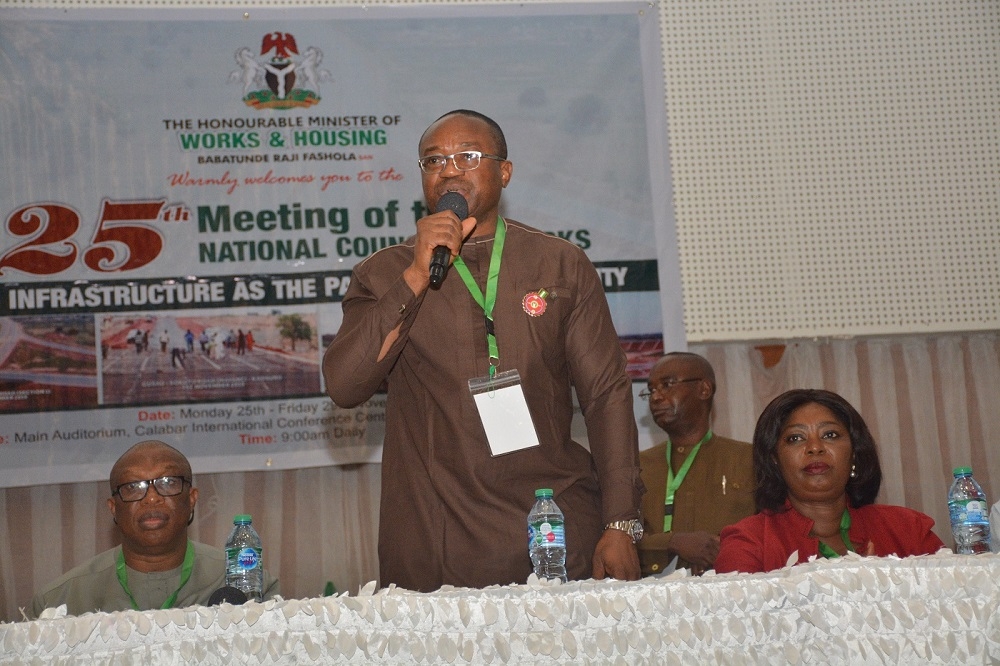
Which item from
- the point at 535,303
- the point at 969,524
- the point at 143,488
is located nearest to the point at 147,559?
the point at 143,488

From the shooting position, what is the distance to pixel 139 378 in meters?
Result: 4.25

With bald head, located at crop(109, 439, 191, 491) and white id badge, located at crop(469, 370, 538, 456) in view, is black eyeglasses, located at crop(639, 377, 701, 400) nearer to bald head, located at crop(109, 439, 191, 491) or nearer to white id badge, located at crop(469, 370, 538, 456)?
white id badge, located at crop(469, 370, 538, 456)

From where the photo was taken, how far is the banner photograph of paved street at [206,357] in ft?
13.9

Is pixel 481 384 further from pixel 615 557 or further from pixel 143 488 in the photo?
pixel 143 488

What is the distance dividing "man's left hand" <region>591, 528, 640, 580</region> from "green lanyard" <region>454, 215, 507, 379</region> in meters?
0.46

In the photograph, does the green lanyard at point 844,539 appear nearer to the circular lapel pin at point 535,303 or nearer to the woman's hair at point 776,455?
the woman's hair at point 776,455

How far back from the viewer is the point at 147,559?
3.18m

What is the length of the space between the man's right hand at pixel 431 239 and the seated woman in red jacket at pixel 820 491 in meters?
1.03

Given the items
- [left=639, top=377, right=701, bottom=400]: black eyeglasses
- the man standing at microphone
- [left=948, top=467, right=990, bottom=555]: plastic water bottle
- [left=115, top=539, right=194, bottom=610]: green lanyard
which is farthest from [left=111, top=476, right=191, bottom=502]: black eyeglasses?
[left=948, top=467, right=990, bottom=555]: plastic water bottle

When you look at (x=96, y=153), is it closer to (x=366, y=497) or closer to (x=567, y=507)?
→ (x=366, y=497)

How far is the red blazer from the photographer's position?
2629 millimetres

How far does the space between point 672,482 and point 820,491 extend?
1.08m

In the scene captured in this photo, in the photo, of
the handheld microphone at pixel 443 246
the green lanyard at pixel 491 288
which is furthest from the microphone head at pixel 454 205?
the green lanyard at pixel 491 288

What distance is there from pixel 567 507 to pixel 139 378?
235cm
